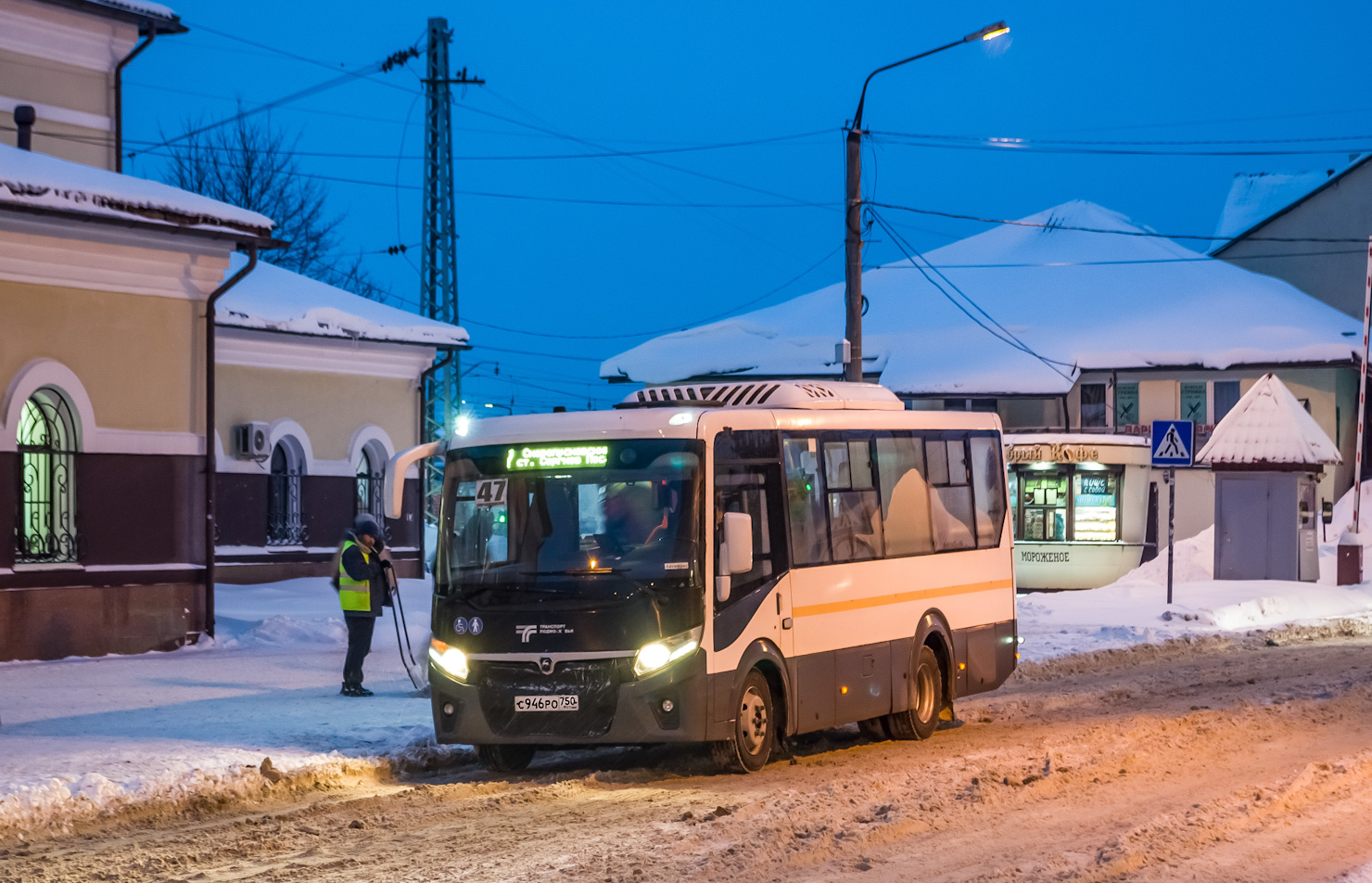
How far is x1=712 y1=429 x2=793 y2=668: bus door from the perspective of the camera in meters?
11.9

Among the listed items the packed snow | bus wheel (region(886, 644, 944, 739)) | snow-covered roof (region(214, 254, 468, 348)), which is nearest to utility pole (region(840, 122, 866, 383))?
the packed snow

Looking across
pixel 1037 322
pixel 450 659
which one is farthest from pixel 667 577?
pixel 1037 322

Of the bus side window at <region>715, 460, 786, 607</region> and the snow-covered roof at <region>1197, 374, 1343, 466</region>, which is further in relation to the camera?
the snow-covered roof at <region>1197, 374, 1343, 466</region>

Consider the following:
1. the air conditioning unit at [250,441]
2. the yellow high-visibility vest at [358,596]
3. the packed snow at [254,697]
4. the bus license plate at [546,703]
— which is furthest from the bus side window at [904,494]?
the air conditioning unit at [250,441]

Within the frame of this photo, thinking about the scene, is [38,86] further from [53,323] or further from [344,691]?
[344,691]

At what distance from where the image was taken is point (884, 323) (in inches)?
2074

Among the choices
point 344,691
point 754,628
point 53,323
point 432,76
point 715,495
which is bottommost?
point 344,691

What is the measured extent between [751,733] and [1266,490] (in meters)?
22.5

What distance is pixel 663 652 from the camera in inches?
456

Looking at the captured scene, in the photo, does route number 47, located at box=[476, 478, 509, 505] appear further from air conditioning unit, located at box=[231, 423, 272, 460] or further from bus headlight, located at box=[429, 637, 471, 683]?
air conditioning unit, located at box=[231, 423, 272, 460]

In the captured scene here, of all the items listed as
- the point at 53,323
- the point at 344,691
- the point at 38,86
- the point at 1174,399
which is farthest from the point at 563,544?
the point at 1174,399

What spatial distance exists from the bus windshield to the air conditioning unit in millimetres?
17744

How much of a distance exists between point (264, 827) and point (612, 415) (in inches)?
156

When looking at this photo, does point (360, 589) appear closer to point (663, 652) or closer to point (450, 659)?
point (450, 659)
